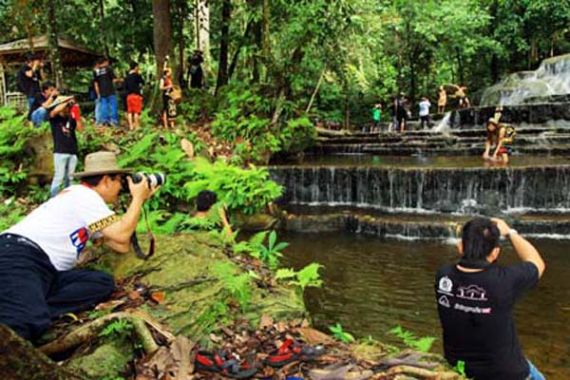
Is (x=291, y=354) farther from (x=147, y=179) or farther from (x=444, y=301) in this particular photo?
(x=147, y=179)

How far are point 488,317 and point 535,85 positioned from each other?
982 inches

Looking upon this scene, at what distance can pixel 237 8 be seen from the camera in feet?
64.0

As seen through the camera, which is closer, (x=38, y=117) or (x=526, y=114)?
(x=38, y=117)

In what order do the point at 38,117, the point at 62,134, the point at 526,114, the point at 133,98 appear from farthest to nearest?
the point at 526,114
the point at 133,98
the point at 38,117
the point at 62,134

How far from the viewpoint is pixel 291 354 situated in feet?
10.5

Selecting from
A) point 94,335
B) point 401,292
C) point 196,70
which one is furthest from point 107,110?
point 94,335

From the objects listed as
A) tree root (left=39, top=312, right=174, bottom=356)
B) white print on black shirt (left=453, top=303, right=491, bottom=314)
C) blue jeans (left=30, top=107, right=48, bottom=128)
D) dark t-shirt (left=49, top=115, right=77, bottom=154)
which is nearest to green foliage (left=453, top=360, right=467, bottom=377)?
white print on black shirt (left=453, top=303, right=491, bottom=314)

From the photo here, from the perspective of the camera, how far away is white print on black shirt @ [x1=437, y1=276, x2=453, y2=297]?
364cm

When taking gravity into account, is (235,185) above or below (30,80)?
below

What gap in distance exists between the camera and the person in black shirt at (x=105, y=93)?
1394 cm

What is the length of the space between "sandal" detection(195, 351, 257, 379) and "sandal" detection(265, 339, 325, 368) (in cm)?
14

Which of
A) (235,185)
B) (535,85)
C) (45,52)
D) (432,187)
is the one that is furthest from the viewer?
(535,85)

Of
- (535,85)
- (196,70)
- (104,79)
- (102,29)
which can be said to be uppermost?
(102,29)

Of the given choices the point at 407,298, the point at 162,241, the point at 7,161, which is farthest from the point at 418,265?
the point at 7,161
